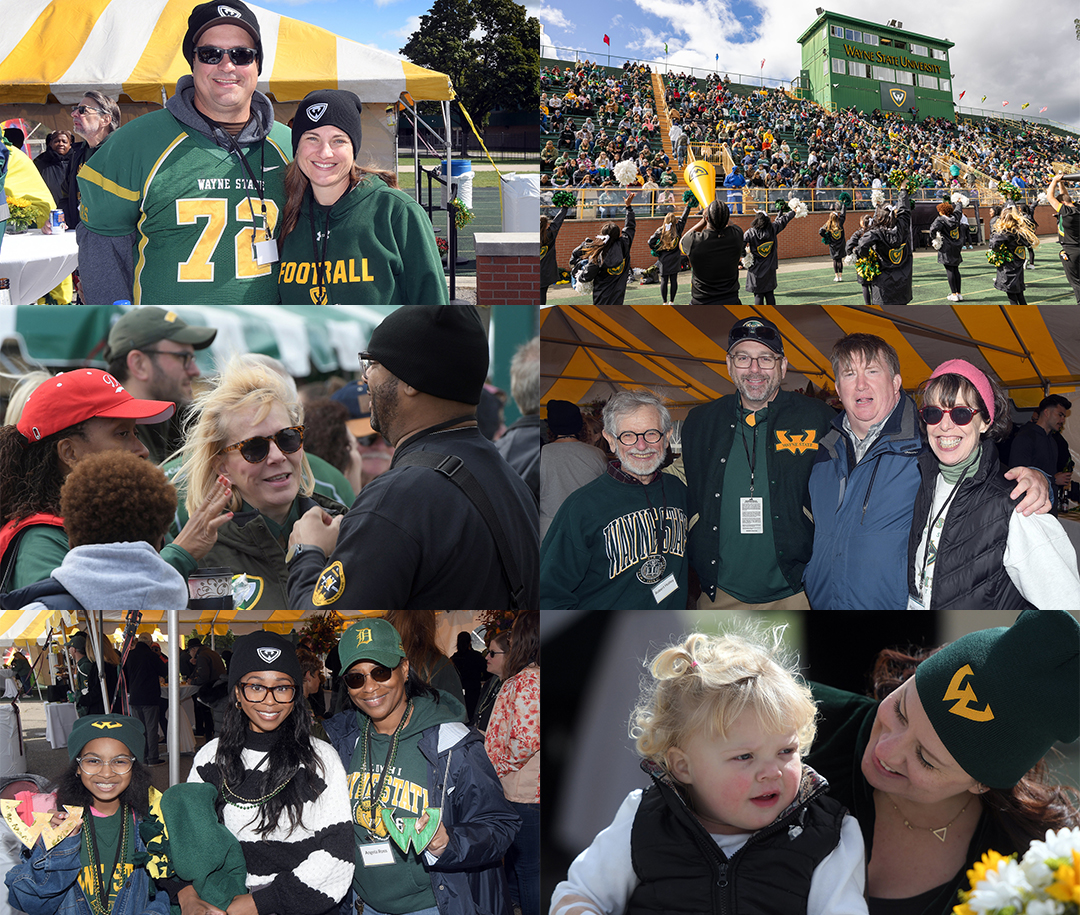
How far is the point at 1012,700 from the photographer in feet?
9.70

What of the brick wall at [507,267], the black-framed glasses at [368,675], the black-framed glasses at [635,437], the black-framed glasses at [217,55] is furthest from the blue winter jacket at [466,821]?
the black-framed glasses at [217,55]

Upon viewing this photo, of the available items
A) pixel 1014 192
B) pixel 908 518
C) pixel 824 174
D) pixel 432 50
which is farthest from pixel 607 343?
pixel 1014 192

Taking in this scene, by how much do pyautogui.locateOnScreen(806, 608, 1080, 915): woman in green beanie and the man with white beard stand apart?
0.91 meters

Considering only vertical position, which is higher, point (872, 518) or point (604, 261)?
point (604, 261)

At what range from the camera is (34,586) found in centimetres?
321

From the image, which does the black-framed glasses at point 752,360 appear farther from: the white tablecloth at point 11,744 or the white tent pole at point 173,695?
the white tablecloth at point 11,744

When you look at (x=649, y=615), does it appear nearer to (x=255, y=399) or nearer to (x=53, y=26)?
(x=255, y=399)

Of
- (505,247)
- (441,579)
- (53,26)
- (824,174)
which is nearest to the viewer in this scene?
(441,579)

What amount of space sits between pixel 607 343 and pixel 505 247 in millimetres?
1564

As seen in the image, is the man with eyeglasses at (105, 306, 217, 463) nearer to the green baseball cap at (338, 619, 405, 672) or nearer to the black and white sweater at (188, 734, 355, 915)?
the green baseball cap at (338, 619, 405, 672)

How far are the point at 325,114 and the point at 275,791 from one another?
2.73m

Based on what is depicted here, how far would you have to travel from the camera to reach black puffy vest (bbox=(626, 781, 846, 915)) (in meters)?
2.76

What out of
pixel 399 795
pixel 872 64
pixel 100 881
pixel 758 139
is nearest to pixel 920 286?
pixel 758 139

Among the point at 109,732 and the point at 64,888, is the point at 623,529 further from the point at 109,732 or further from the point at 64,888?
the point at 64,888
